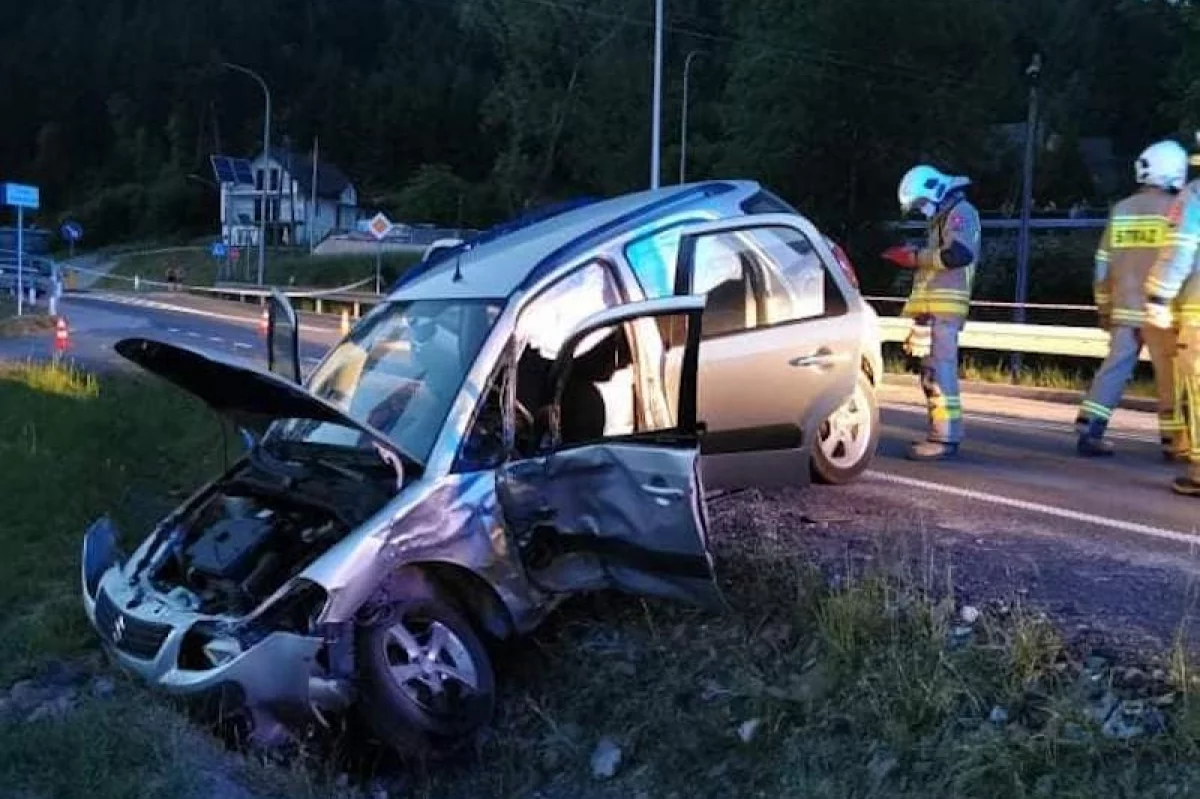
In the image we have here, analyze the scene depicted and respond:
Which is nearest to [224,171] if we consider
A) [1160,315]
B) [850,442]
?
[850,442]

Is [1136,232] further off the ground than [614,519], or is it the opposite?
[1136,232]

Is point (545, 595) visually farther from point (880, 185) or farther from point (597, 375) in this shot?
point (880, 185)

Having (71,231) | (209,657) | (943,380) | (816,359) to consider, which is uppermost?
(71,231)

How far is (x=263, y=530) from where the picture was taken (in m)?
5.56

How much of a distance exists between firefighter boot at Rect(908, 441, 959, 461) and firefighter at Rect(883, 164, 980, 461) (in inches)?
14.2

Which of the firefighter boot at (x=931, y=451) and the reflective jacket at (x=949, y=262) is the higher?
the reflective jacket at (x=949, y=262)

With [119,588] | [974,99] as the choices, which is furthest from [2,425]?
[974,99]

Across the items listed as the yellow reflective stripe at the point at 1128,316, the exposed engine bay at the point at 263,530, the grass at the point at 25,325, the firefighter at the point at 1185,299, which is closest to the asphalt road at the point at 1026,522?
the firefighter at the point at 1185,299

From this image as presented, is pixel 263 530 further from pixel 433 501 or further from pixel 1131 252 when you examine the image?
pixel 1131 252

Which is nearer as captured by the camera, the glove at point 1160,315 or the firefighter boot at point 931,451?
the glove at point 1160,315

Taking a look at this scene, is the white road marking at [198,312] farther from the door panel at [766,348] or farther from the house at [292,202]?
the house at [292,202]

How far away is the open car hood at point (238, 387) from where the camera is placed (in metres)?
5.01

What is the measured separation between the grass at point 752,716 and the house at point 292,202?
296 feet

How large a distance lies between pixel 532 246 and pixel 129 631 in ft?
8.11
